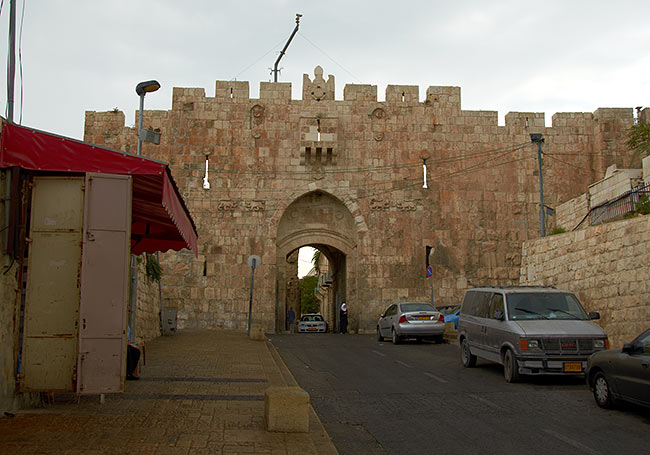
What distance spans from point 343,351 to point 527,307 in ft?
22.6

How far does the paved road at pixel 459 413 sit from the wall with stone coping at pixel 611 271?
3.79 meters

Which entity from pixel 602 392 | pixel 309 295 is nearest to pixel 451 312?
pixel 602 392

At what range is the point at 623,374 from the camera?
7.85 metres

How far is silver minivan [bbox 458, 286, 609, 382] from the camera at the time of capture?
34.0 ft

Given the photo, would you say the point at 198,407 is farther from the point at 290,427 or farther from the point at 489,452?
the point at 489,452

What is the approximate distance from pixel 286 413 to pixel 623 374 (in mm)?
4467

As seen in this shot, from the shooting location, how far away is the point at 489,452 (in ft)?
19.8

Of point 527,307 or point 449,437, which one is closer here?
point 449,437

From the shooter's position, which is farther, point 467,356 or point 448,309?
point 448,309

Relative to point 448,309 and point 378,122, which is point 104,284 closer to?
point 448,309

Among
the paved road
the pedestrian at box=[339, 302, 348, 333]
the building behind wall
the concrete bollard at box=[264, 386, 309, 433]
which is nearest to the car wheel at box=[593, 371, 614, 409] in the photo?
the paved road

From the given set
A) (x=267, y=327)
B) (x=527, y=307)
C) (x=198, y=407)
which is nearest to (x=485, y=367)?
(x=527, y=307)

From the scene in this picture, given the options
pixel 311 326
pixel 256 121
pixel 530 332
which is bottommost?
pixel 311 326

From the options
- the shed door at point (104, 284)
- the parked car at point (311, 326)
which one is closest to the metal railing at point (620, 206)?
the shed door at point (104, 284)
